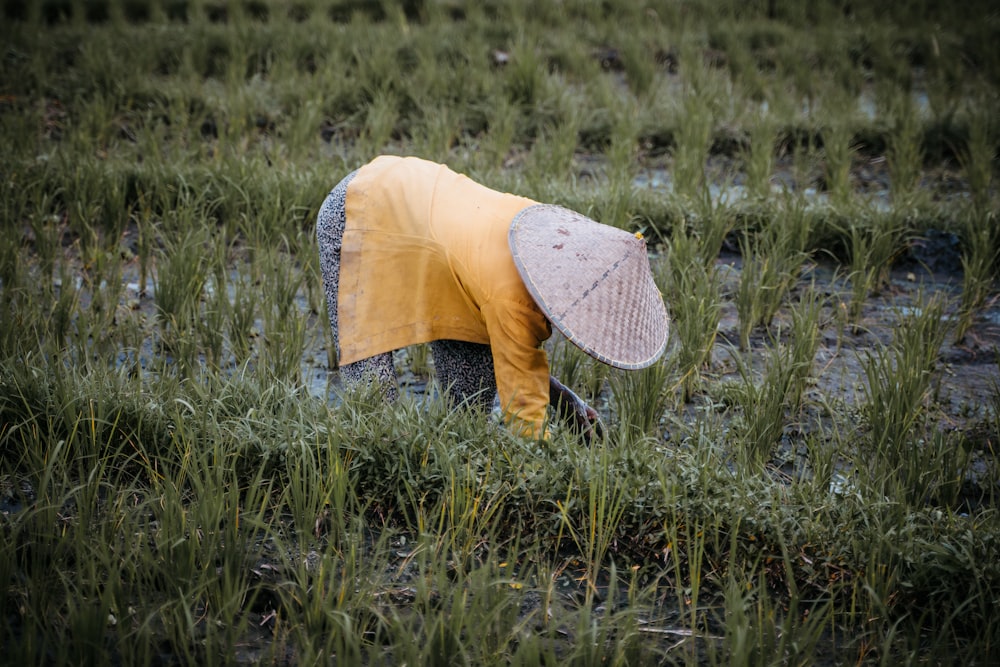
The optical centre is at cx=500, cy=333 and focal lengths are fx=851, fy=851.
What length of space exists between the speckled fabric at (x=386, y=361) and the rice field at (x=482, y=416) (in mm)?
104

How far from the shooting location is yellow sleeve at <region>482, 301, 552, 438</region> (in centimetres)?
195

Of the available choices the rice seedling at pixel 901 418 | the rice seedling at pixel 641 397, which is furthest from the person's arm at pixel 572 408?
the rice seedling at pixel 901 418

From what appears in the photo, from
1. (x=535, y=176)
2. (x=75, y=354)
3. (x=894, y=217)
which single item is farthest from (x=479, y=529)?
(x=894, y=217)

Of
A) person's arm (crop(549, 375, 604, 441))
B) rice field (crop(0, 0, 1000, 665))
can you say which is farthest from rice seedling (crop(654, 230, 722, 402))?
person's arm (crop(549, 375, 604, 441))

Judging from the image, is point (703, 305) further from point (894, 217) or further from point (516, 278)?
point (894, 217)

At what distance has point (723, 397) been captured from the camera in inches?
109

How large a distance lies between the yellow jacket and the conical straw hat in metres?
0.17

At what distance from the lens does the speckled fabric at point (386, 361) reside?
235cm

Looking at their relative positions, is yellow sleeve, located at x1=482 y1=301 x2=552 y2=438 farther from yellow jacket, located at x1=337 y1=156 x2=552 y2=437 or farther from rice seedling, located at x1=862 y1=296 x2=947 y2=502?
rice seedling, located at x1=862 y1=296 x2=947 y2=502

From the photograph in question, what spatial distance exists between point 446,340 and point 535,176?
168 cm

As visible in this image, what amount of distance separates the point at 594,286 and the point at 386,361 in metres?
0.75

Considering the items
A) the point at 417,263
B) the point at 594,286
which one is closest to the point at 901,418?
the point at 594,286

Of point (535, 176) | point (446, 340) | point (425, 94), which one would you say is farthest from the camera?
point (425, 94)

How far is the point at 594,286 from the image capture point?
1.86m
